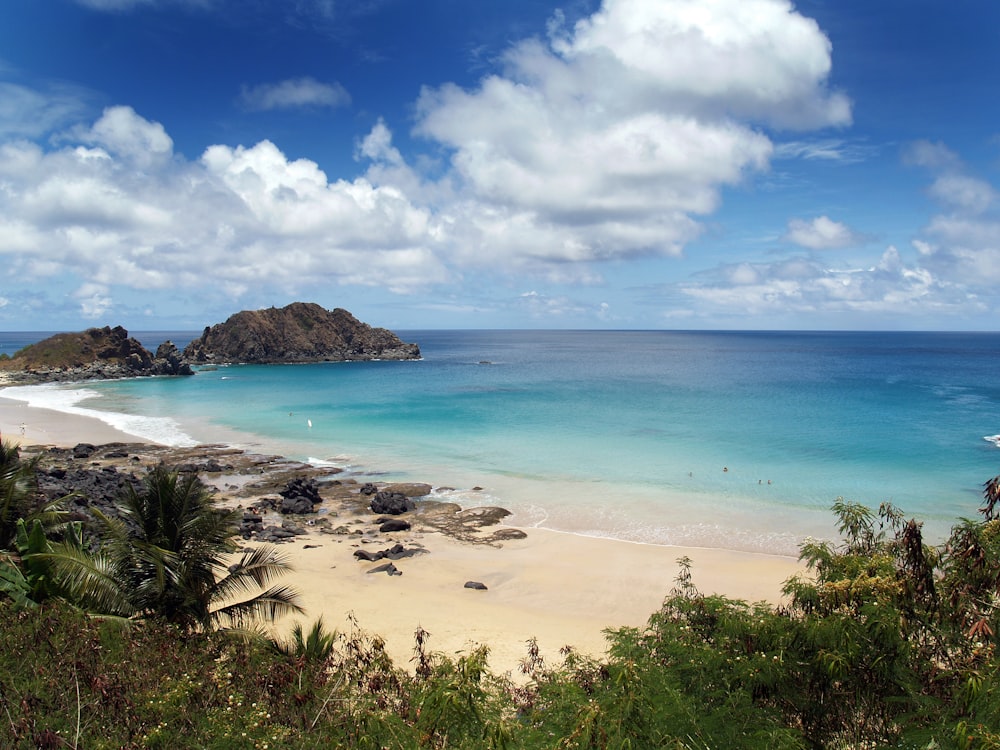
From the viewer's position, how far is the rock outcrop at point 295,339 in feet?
435

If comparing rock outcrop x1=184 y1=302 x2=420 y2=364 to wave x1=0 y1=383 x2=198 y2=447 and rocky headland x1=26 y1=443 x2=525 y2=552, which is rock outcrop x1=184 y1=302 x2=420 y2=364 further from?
rocky headland x1=26 y1=443 x2=525 y2=552

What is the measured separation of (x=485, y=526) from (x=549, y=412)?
3204 cm

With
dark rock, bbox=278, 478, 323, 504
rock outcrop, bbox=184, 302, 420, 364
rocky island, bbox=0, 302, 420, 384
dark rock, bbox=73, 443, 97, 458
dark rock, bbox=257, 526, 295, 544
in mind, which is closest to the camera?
dark rock, bbox=257, 526, 295, 544

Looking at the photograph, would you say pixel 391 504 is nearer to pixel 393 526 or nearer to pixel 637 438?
pixel 393 526

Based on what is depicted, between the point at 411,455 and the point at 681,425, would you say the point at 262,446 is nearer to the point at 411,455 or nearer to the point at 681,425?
the point at 411,455

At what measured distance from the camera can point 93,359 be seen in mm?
100188

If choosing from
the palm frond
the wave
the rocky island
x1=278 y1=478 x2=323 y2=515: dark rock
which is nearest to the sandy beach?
x1=278 y1=478 x2=323 y2=515: dark rock

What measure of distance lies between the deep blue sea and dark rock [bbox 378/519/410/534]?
4.83 meters

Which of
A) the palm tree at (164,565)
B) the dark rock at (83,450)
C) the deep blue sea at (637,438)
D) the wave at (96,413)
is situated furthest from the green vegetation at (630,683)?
the wave at (96,413)

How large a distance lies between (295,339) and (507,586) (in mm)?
125754

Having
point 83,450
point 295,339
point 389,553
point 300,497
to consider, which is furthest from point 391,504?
point 295,339

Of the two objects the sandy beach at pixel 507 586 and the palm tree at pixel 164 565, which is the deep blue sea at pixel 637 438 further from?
the palm tree at pixel 164 565

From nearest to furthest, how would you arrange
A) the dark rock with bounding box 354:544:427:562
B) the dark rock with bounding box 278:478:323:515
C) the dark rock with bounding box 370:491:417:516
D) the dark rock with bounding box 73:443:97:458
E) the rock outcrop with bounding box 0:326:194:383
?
the dark rock with bounding box 354:544:427:562 < the dark rock with bounding box 370:491:417:516 < the dark rock with bounding box 278:478:323:515 < the dark rock with bounding box 73:443:97:458 < the rock outcrop with bounding box 0:326:194:383

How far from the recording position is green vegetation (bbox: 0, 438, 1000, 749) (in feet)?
21.6
